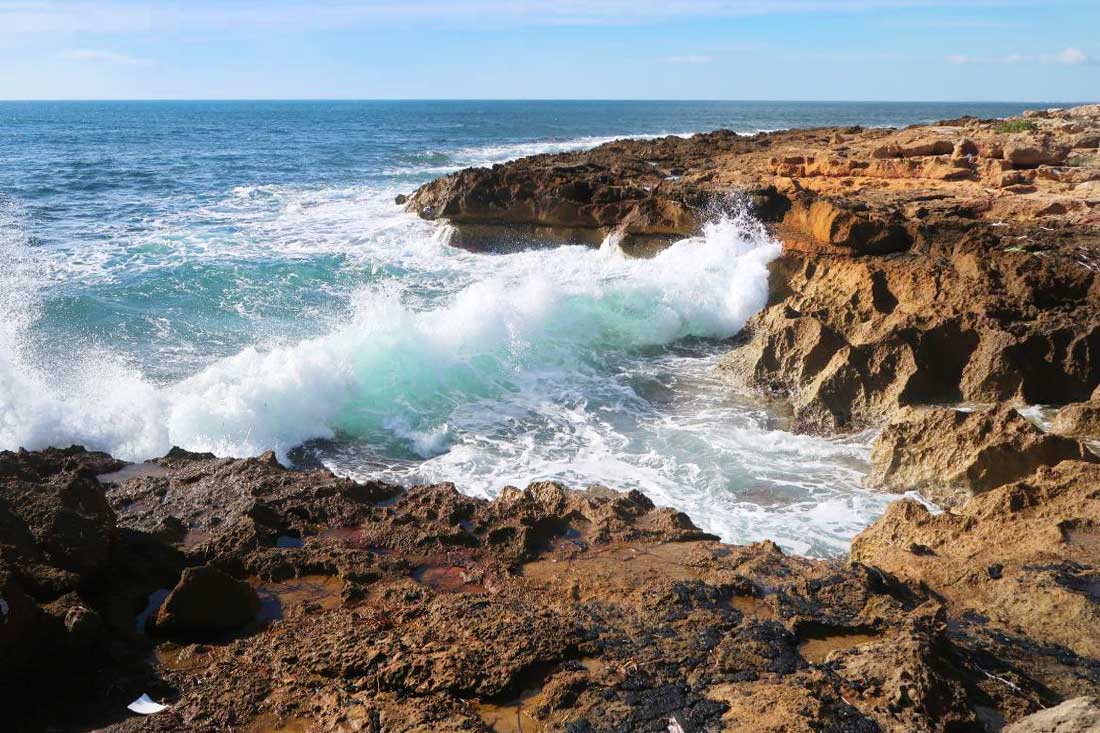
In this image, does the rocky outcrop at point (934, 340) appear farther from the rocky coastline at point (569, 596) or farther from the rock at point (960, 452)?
the rock at point (960, 452)

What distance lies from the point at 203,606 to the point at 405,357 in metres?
6.18

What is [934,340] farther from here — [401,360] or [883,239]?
[401,360]

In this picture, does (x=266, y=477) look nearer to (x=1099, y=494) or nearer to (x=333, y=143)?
(x=1099, y=494)

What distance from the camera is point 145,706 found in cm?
340

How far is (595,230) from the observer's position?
15.3 metres

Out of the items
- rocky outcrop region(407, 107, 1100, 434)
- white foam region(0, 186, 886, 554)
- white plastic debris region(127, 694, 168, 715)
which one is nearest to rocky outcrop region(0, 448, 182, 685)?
white plastic debris region(127, 694, 168, 715)

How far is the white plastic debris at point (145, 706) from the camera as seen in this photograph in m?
3.37

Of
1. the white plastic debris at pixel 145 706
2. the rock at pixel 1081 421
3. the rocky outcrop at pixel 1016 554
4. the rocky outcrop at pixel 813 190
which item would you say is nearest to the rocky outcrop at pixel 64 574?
the white plastic debris at pixel 145 706

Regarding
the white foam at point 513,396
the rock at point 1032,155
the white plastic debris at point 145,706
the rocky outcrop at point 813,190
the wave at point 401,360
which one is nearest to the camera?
the white plastic debris at point 145,706

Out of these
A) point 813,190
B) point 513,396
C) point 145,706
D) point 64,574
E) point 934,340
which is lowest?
point 513,396

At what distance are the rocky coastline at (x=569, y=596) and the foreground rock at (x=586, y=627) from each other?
16 mm

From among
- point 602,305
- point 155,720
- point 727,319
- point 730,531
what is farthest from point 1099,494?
point 602,305

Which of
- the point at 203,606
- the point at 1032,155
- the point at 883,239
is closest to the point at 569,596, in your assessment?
the point at 203,606

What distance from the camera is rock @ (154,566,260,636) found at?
3932 millimetres
